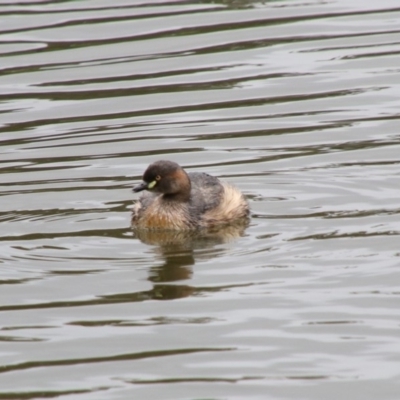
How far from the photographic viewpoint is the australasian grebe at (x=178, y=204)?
38.5ft

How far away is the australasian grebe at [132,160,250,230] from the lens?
11.8m

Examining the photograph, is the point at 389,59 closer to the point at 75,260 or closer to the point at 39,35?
the point at 39,35

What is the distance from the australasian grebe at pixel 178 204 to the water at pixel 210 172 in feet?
0.69

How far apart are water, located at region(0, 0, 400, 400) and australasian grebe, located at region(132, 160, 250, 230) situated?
0.69ft

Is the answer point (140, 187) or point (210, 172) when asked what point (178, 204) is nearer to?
point (140, 187)

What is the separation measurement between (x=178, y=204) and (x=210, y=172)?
3.91 feet

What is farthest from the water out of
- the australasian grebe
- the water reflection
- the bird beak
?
the bird beak

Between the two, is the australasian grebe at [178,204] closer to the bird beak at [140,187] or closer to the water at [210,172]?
the bird beak at [140,187]

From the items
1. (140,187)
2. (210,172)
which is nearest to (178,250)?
(140,187)

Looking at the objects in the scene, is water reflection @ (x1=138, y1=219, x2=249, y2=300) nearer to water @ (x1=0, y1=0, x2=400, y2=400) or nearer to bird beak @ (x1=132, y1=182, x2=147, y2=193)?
water @ (x1=0, y1=0, x2=400, y2=400)

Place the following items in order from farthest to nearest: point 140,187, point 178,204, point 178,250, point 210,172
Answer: point 210,172, point 178,204, point 140,187, point 178,250

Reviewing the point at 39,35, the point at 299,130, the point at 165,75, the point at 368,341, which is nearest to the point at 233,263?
the point at 368,341

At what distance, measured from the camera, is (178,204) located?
12.0 m

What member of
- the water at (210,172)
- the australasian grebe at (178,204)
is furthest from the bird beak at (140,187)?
the water at (210,172)
